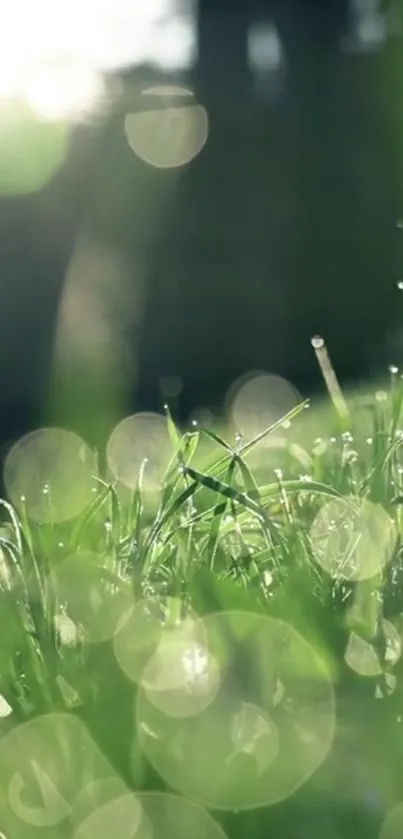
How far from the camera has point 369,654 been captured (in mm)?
962

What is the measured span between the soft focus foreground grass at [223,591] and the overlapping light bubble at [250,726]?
0.01 meters

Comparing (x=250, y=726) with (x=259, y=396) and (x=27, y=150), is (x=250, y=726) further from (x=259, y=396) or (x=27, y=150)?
(x=27, y=150)

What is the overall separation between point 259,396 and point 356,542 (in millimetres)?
3547

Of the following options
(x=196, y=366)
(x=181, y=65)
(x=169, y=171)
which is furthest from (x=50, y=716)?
(x=181, y=65)

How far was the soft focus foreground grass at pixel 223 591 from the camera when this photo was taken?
0.85 metres

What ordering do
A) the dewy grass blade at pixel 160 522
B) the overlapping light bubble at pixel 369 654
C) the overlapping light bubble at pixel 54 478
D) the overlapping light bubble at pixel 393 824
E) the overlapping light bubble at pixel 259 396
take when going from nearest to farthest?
the overlapping light bubble at pixel 393 824
the overlapping light bubble at pixel 369 654
the dewy grass blade at pixel 160 522
the overlapping light bubble at pixel 54 478
the overlapping light bubble at pixel 259 396

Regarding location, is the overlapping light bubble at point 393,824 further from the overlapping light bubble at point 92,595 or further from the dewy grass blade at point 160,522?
the dewy grass blade at point 160,522

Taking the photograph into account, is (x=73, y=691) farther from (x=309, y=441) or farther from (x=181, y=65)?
(x=181, y=65)

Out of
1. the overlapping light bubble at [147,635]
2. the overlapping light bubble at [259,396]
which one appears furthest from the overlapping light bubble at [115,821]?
the overlapping light bubble at [259,396]

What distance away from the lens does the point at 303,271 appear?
5949 mm

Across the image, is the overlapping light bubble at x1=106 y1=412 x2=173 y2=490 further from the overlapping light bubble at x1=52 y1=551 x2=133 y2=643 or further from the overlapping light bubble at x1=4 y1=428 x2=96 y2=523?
the overlapping light bubble at x1=52 y1=551 x2=133 y2=643

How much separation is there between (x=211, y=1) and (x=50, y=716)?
657cm

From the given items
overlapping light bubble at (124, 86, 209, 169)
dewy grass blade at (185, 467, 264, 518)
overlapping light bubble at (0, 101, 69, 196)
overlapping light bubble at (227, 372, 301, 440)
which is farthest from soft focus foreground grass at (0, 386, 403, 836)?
overlapping light bubble at (124, 86, 209, 169)

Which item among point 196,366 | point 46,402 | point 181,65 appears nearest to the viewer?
point 46,402
